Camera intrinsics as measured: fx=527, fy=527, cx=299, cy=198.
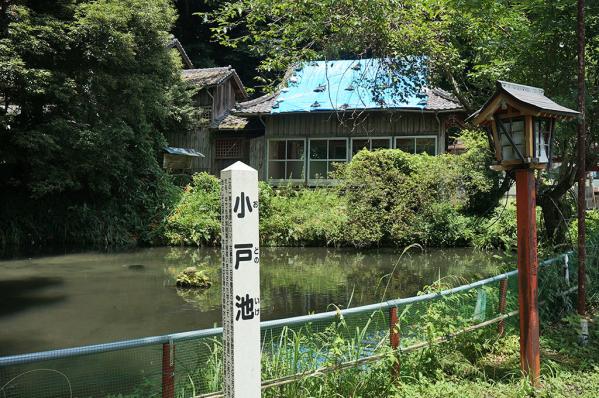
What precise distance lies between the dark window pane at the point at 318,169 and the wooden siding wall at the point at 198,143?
5.65 m

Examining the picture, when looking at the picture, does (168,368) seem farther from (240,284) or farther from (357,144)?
(357,144)

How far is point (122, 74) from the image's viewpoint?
17.3m

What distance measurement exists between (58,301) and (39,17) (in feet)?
32.7

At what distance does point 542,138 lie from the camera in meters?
4.65

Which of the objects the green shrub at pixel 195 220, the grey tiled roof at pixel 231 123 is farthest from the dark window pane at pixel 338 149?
the green shrub at pixel 195 220

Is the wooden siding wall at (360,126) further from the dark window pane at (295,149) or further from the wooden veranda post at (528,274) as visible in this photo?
the wooden veranda post at (528,274)

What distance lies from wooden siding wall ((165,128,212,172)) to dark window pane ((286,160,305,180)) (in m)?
4.41

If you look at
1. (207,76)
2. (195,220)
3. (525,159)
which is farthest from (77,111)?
(525,159)

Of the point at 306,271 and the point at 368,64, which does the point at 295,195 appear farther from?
the point at 368,64

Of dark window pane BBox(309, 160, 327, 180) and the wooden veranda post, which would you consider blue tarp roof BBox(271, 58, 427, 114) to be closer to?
dark window pane BBox(309, 160, 327, 180)

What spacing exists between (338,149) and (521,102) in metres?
18.7

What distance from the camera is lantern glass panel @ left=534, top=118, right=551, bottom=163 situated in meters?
4.54

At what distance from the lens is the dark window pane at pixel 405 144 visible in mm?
22000

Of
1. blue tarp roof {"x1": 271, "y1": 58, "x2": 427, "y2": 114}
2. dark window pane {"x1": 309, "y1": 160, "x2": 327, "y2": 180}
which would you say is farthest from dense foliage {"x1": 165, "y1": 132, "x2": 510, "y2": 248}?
dark window pane {"x1": 309, "y1": 160, "x2": 327, "y2": 180}
